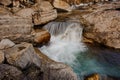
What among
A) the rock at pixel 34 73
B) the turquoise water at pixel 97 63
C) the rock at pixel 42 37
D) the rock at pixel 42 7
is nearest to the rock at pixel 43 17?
the rock at pixel 42 7

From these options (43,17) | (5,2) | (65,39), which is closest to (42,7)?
(43,17)

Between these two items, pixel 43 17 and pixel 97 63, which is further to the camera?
pixel 43 17

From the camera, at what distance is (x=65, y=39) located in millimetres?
12289

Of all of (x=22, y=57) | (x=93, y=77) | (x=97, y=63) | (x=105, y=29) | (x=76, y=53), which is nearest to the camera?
(x=22, y=57)

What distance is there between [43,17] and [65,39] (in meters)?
1.89

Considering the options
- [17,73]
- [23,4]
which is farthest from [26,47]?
[23,4]

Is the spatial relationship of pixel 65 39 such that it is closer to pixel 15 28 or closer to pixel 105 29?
pixel 105 29

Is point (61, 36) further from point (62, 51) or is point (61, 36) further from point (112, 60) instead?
point (112, 60)

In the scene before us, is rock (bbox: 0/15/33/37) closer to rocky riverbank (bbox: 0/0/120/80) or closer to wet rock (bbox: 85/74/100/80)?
rocky riverbank (bbox: 0/0/120/80)

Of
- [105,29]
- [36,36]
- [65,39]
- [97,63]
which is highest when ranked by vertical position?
[105,29]

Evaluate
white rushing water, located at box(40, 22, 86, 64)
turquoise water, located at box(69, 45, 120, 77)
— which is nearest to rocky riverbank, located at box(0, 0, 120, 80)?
white rushing water, located at box(40, 22, 86, 64)

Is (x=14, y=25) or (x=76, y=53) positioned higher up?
(x=14, y=25)

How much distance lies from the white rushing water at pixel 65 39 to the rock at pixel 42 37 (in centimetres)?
35

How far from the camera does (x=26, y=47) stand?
8.33 m
